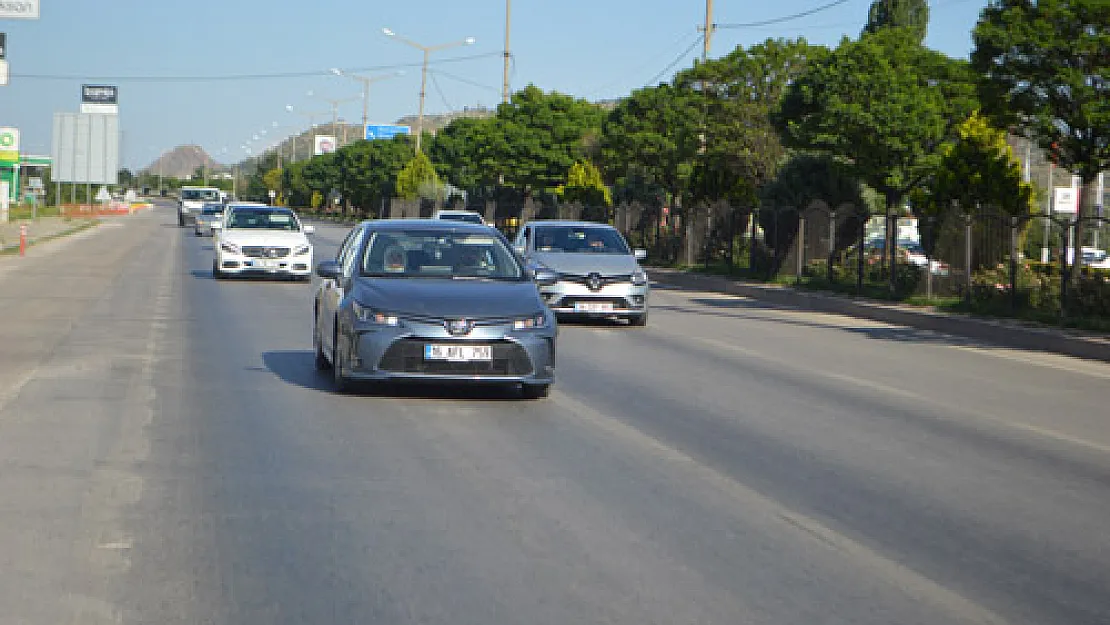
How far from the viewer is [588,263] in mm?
19734

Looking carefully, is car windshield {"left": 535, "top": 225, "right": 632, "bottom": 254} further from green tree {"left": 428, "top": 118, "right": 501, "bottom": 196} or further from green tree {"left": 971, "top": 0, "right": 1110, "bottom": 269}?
green tree {"left": 428, "top": 118, "right": 501, "bottom": 196}

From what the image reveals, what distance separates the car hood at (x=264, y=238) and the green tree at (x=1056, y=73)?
43.3ft

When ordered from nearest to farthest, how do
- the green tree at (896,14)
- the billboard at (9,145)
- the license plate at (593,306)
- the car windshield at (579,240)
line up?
1. the license plate at (593,306)
2. the car windshield at (579,240)
3. the green tree at (896,14)
4. the billboard at (9,145)

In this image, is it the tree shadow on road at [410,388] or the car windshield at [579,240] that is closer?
the tree shadow on road at [410,388]

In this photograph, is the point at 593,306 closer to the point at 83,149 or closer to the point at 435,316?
the point at 435,316

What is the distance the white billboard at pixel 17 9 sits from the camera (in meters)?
33.2

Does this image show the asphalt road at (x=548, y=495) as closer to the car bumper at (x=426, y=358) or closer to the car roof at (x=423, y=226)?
the car bumper at (x=426, y=358)

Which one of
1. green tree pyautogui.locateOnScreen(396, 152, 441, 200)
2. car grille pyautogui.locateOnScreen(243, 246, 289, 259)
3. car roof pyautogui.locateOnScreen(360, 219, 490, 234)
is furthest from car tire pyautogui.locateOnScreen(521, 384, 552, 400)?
green tree pyautogui.locateOnScreen(396, 152, 441, 200)

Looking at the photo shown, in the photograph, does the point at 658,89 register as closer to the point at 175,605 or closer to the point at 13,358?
the point at 13,358

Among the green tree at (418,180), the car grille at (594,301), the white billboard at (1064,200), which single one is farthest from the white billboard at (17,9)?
the green tree at (418,180)

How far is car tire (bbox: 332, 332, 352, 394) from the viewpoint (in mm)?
10883

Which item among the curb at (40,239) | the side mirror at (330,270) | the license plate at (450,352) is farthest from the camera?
the curb at (40,239)

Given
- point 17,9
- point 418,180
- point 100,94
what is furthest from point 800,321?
point 100,94

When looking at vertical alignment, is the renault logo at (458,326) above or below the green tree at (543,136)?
below
